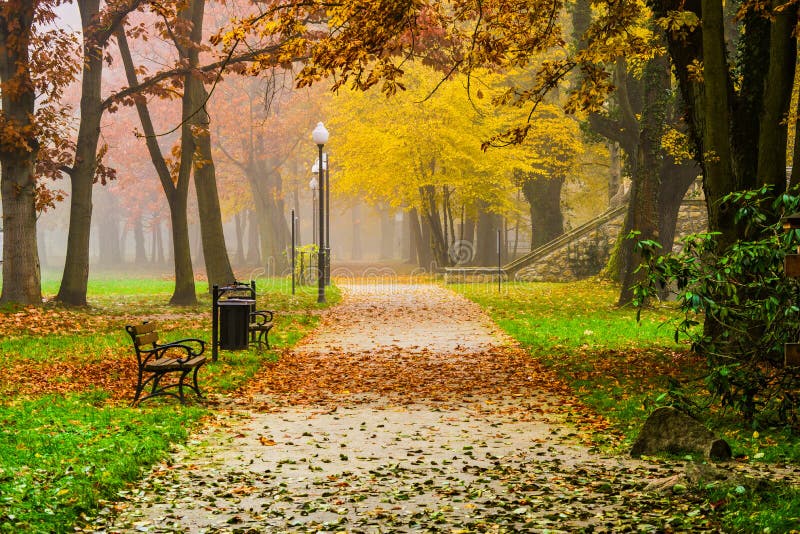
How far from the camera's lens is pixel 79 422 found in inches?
356

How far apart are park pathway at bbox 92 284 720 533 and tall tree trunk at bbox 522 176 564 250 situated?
27508mm

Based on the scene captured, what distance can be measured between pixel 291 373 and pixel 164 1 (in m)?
12.6

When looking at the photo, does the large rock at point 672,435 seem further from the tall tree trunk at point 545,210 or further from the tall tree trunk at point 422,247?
the tall tree trunk at point 422,247

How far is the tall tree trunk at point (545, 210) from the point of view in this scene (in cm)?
4066

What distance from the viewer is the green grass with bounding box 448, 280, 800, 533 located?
245 inches

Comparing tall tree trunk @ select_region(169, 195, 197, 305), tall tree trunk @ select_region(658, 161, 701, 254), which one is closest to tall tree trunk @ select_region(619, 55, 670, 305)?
tall tree trunk @ select_region(658, 161, 701, 254)

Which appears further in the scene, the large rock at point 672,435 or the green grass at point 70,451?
the large rock at point 672,435

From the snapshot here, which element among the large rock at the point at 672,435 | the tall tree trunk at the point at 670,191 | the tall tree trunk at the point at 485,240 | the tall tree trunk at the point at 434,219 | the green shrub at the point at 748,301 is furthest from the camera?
the tall tree trunk at the point at 485,240

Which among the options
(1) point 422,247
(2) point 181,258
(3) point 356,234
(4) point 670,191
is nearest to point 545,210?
(1) point 422,247

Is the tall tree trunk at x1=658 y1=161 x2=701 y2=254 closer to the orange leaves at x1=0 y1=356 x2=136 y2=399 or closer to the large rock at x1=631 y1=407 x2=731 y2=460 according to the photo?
the orange leaves at x1=0 y1=356 x2=136 y2=399

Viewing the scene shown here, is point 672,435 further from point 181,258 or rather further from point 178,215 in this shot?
point 178,215

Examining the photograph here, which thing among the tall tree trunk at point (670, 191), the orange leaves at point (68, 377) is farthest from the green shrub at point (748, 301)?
the tall tree trunk at point (670, 191)

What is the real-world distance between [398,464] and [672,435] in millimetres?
2339

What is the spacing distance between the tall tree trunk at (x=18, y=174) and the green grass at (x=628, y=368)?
1050 cm
